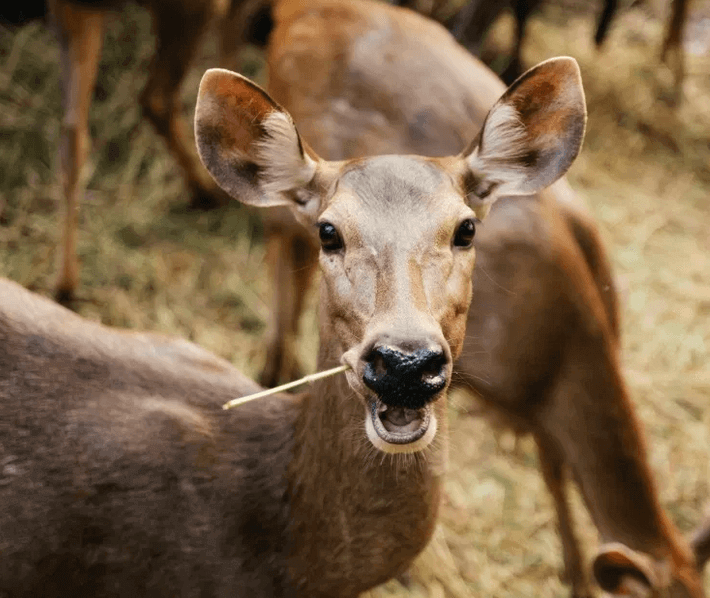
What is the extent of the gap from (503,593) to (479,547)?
0.26 meters

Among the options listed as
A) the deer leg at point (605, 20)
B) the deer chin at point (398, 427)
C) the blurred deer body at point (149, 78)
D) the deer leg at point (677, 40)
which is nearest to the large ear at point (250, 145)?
the deer chin at point (398, 427)

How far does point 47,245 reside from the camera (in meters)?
4.86

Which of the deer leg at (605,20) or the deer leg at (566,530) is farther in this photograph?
the deer leg at (605,20)

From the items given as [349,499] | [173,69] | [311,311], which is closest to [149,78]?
[173,69]

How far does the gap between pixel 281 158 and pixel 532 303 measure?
1272mm

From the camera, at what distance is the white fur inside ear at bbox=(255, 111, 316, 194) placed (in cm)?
217

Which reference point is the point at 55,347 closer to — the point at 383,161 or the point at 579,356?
the point at 383,161

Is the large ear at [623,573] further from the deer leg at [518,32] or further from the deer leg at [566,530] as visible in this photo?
the deer leg at [518,32]

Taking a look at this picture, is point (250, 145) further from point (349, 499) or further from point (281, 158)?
point (349, 499)

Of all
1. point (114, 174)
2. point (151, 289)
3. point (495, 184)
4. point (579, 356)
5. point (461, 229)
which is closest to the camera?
point (461, 229)

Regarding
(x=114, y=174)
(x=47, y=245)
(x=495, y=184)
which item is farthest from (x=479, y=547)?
(x=114, y=174)

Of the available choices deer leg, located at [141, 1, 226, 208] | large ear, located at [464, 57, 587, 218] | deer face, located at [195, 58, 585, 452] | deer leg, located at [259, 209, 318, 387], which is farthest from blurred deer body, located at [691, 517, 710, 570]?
deer leg, located at [141, 1, 226, 208]

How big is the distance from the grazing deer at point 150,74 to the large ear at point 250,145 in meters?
2.42

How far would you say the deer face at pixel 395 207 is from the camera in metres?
1.75
